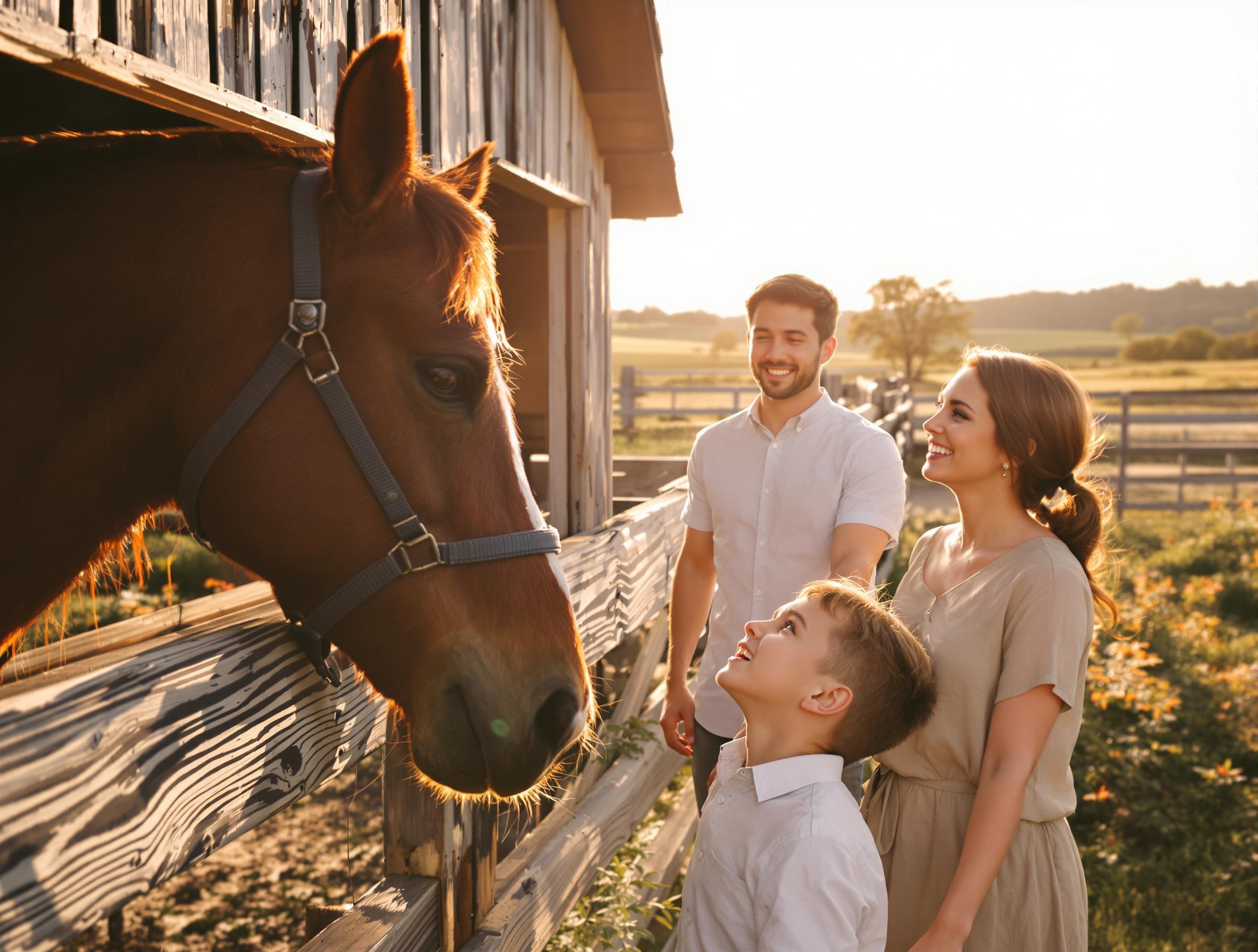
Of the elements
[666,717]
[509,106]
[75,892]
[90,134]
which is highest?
[509,106]

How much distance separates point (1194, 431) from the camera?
33.6 meters

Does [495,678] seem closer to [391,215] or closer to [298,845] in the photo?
[391,215]

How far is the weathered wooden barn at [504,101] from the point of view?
5.46ft

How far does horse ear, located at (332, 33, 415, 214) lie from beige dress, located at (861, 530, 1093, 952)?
154cm

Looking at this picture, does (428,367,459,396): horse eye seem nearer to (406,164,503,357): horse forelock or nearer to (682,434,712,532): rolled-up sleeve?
(406,164,503,357): horse forelock

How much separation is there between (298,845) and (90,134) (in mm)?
4229

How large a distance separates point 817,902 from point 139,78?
73.6 inches

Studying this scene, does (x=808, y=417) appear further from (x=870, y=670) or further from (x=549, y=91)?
(x=549, y=91)

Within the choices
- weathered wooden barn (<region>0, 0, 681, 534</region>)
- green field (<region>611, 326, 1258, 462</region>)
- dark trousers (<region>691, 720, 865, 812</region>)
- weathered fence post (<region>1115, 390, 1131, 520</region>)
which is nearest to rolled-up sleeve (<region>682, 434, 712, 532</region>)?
dark trousers (<region>691, 720, 865, 812</region>)

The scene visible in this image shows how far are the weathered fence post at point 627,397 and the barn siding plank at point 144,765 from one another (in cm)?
2074

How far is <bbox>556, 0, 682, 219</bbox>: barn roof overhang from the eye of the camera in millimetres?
3852

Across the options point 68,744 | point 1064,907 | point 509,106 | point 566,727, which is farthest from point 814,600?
point 509,106

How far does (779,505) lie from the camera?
2.88 m

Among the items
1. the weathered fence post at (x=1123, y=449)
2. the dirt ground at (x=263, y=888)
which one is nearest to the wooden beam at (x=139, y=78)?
the dirt ground at (x=263, y=888)
